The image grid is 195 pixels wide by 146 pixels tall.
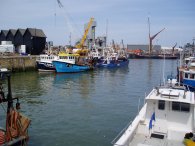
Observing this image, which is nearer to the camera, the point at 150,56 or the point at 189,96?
the point at 189,96

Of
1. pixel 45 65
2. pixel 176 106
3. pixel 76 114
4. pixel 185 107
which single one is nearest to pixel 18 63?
pixel 45 65

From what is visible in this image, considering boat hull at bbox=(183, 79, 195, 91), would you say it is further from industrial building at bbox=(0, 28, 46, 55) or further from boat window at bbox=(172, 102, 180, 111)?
industrial building at bbox=(0, 28, 46, 55)

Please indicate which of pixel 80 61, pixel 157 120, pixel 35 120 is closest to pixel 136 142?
pixel 157 120

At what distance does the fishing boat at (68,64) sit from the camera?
55781mm

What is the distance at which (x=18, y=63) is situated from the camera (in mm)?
55125

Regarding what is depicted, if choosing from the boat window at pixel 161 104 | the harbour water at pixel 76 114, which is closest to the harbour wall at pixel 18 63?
the harbour water at pixel 76 114

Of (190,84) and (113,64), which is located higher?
(113,64)

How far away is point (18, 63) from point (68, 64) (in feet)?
35.2

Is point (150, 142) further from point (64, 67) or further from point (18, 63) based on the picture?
point (18, 63)

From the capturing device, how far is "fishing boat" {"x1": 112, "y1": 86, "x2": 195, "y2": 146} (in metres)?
13.0

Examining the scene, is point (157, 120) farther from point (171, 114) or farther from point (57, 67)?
point (57, 67)

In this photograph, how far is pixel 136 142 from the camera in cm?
1259

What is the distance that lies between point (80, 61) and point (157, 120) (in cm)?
5185

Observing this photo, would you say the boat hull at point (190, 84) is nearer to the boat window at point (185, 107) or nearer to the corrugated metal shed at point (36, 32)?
the boat window at point (185, 107)
